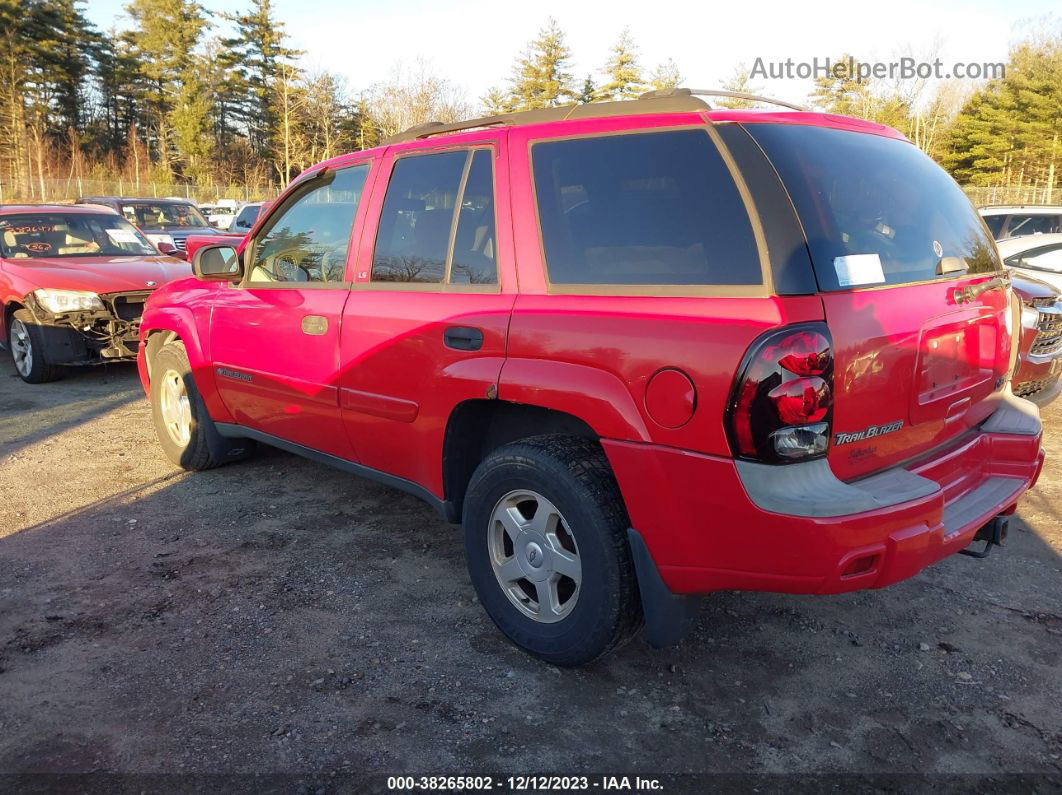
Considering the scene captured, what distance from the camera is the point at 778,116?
259 centimetres

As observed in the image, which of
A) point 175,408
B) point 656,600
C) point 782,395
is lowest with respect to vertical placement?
point 656,600

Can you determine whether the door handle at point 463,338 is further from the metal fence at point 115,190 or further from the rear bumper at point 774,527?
the metal fence at point 115,190

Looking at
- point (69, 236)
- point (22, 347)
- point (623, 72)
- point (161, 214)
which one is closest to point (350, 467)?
point (22, 347)

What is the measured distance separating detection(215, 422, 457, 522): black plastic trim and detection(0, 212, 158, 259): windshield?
199 inches

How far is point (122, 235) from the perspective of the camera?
895 cm

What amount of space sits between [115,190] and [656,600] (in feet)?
170

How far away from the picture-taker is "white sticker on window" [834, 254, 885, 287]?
232cm

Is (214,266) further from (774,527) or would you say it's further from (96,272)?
(96,272)

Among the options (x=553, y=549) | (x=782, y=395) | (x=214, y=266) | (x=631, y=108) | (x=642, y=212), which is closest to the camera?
(x=782, y=395)

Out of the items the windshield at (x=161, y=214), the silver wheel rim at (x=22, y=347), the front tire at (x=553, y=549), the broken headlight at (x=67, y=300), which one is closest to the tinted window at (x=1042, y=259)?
the front tire at (x=553, y=549)

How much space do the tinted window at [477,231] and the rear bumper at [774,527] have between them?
0.96 m

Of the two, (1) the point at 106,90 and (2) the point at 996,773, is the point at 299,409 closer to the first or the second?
(2) the point at 996,773

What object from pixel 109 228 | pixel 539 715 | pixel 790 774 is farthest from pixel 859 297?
pixel 109 228

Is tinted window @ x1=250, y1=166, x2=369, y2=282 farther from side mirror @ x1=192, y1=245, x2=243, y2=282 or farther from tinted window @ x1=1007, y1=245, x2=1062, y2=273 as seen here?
tinted window @ x1=1007, y1=245, x2=1062, y2=273
